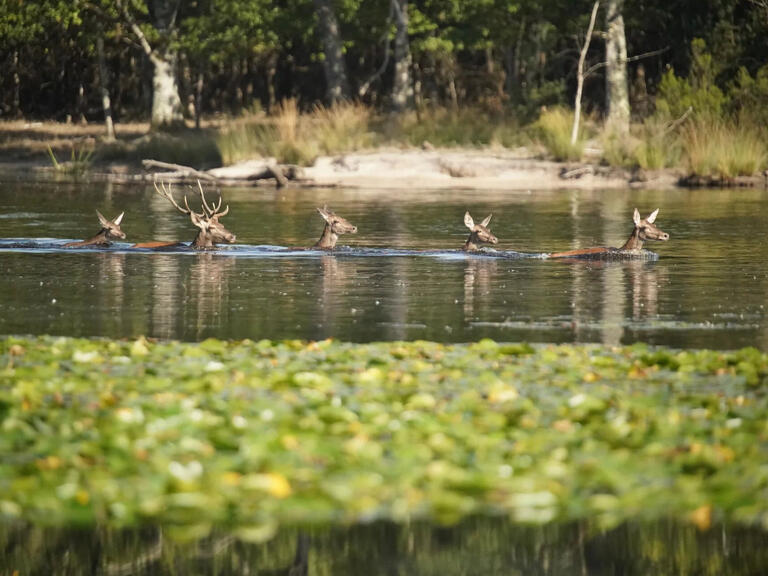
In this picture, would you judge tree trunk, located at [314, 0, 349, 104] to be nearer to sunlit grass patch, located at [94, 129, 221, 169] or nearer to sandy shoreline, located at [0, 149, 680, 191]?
sunlit grass patch, located at [94, 129, 221, 169]

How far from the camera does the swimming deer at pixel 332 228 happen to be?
22.3m

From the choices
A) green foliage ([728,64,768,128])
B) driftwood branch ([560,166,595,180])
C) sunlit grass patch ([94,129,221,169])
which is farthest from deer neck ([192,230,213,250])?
sunlit grass patch ([94,129,221,169])

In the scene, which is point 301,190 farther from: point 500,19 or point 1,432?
point 1,432

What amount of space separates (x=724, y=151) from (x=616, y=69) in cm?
489

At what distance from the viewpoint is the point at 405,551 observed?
7.76 meters

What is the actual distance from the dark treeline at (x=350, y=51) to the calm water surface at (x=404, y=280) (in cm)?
1255

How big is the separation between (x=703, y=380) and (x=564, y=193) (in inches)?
1007

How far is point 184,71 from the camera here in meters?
59.2

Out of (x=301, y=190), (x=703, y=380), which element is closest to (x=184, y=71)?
(x=301, y=190)

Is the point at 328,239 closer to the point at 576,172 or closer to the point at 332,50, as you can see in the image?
the point at 576,172

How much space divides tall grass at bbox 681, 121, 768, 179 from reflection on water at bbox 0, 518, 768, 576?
30482 mm

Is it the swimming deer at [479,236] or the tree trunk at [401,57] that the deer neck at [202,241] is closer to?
the swimming deer at [479,236]

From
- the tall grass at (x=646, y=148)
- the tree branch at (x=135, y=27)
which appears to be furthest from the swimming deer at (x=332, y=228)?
the tree branch at (x=135, y=27)

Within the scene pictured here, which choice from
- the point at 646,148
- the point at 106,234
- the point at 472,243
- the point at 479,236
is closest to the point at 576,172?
the point at 646,148
